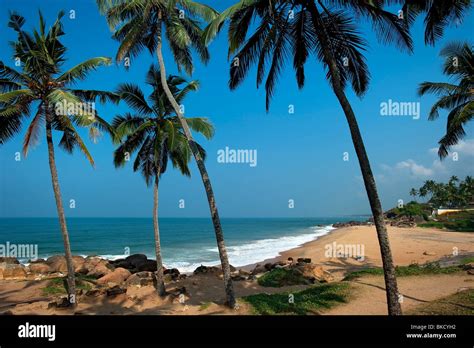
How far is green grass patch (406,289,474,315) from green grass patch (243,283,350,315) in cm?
261

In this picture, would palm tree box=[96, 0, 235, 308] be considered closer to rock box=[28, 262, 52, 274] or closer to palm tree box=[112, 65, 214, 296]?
palm tree box=[112, 65, 214, 296]

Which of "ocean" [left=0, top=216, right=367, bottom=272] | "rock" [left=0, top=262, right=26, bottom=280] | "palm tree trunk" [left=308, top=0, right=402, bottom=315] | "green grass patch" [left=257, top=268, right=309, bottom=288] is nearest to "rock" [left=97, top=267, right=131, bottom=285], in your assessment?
"ocean" [left=0, top=216, right=367, bottom=272]

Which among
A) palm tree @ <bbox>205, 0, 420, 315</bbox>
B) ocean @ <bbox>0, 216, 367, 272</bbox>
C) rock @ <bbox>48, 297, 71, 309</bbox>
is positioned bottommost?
ocean @ <bbox>0, 216, 367, 272</bbox>

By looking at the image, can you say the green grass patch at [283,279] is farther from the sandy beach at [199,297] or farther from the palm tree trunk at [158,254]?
the palm tree trunk at [158,254]

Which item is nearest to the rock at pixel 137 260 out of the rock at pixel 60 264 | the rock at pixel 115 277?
the rock at pixel 60 264

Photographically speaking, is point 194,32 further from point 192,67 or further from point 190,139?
point 190,139

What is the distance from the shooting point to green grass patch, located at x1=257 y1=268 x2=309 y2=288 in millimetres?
16109

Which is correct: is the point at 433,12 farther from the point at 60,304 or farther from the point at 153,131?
the point at 60,304

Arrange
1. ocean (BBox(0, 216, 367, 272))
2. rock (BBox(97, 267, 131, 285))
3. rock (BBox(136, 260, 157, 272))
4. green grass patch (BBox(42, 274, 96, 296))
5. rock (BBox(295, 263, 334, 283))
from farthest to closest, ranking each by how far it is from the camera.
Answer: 1. ocean (BBox(0, 216, 367, 272))
2. rock (BBox(136, 260, 157, 272))
3. rock (BBox(97, 267, 131, 285))
4. rock (BBox(295, 263, 334, 283))
5. green grass patch (BBox(42, 274, 96, 296))

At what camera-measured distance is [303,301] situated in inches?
440

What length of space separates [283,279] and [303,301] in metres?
5.43

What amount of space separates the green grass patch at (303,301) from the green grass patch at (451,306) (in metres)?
2.61

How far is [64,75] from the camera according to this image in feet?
40.5
